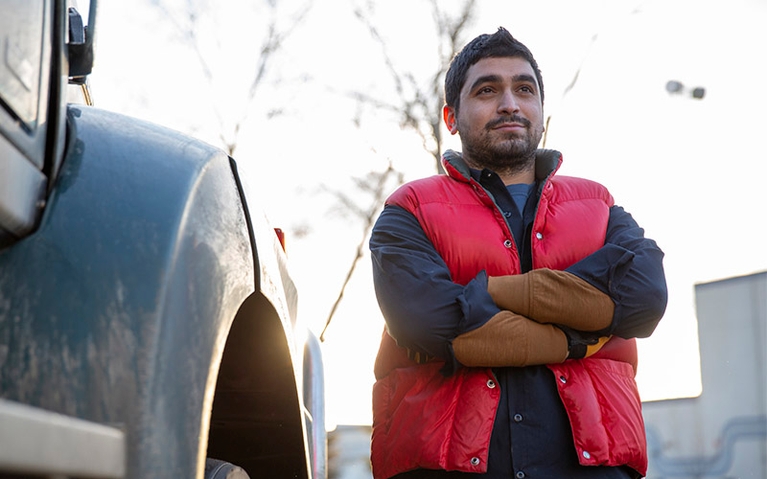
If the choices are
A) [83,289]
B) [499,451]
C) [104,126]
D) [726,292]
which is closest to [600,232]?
[499,451]

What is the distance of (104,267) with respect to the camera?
1.21 metres

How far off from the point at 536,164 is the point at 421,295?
678mm

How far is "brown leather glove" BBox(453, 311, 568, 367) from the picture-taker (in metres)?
2.57

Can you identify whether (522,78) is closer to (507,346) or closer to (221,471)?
(507,346)

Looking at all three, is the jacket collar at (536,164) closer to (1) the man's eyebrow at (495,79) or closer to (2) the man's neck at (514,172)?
(2) the man's neck at (514,172)

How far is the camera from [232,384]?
1.84 metres

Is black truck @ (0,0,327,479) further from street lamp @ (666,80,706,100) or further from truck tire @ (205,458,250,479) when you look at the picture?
street lamp @ (666,80,706,100)

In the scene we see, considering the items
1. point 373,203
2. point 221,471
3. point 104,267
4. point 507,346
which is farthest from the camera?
point 373,203

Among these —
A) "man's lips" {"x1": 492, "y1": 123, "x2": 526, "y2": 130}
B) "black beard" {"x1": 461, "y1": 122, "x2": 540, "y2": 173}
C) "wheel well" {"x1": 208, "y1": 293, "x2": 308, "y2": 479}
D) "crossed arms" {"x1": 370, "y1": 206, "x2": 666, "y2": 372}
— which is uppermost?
"man's lips" {"x1": 492, "y1": 123, "x2": 526, "y2": 130}

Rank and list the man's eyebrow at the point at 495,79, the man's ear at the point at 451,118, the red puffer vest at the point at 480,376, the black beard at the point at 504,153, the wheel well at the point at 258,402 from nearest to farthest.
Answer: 1. the wheel well at the point at 258,402
2. the red puffer vest at the point at 480,376
3. the black beard at the point at 504,153
4. the man's eyebrow at the point at 495,79
5. the man's ear at the point at 451,118

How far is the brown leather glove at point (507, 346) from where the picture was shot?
2.57m

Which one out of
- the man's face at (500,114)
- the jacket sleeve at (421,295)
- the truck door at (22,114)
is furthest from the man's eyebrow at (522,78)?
the truck door at (22,114)

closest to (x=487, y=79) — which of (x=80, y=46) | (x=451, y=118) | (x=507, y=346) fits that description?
(x=451, y=118)

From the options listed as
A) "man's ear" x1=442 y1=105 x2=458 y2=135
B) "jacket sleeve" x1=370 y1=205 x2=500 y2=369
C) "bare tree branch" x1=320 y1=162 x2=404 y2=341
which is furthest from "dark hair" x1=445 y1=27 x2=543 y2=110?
"bare tree branch" x1=320 y1=162 x2=404 y2=341
